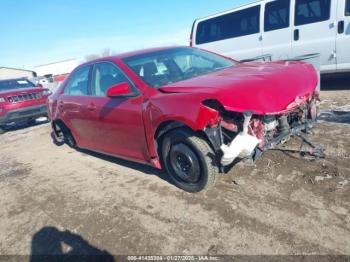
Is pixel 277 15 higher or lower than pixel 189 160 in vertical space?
higher

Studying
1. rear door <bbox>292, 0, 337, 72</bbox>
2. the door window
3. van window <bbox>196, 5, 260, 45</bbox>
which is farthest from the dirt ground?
van window <bbox>196, 5, 260, 45</bbox>

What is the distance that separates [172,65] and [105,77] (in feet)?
3.17

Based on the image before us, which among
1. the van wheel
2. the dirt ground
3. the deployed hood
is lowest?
the dirt ground

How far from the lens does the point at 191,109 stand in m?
3.06

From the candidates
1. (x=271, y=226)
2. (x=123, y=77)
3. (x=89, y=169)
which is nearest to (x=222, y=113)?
(x=271, y=226)

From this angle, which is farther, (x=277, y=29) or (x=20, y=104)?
(x=20, y=104)

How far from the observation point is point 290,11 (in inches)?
294

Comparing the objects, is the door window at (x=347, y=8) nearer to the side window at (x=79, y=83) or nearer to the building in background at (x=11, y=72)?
the side window at (x=79, y=83)

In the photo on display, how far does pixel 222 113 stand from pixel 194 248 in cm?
130

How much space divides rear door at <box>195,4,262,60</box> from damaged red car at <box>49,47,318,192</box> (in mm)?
3955

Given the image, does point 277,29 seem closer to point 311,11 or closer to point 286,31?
point 286,31

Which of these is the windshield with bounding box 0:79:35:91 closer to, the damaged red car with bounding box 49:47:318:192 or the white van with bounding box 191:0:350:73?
the white van with bounding box 191:0:350:73

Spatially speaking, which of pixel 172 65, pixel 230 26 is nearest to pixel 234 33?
pixel 230 26

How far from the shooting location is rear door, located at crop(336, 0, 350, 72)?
265 inches
